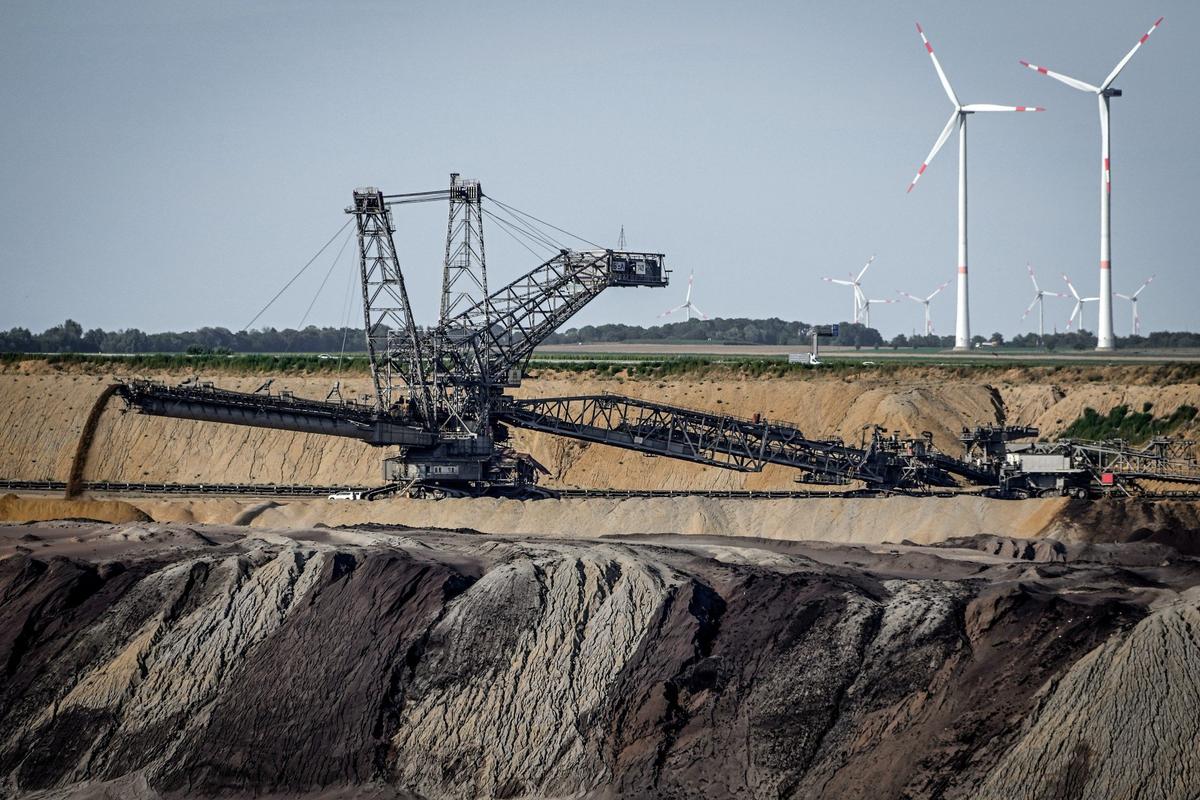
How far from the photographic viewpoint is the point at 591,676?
40.7m

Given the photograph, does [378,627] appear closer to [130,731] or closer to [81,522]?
[130,731]

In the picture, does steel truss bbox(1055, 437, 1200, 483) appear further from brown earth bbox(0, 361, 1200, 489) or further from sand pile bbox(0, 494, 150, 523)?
sand pile bbox(0, 494, 150, 523)

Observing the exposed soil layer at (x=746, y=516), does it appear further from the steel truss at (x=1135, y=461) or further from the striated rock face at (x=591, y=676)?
the striated rock face at (x=591, y=676)

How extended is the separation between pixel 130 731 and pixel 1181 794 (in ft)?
93.3

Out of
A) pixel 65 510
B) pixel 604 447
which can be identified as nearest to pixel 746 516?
pixel 604 447

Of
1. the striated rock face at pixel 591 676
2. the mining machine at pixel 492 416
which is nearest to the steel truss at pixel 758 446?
the mining machine at pixel 492 416

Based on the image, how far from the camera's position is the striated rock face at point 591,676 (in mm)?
34938

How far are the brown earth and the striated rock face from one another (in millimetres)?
43759

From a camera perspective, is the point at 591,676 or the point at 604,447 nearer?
the point at 591,676

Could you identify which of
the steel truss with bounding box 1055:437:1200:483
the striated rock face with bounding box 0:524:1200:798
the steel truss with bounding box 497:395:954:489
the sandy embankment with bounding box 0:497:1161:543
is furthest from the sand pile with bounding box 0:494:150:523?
the steel truss with bounding box 1055:437:1200:483

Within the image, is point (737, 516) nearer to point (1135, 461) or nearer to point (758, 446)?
point (758, 446)

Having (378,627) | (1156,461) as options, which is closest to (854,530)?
(1156,461)

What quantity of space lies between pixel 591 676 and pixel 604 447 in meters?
54.2

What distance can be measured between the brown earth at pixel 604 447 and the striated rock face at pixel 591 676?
4376cm
